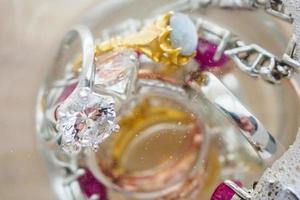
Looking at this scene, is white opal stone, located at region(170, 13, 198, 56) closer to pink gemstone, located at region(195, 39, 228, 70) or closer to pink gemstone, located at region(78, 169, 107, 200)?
pink gemstone, located at region(195, 39, 228, 70)

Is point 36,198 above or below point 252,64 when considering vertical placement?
below

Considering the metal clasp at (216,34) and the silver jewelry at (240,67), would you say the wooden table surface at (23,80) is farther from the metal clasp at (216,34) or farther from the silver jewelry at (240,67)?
the metal clasp at (216,34)

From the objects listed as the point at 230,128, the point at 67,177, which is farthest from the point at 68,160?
the point at 230,128

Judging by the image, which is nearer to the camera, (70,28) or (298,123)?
(298,123)

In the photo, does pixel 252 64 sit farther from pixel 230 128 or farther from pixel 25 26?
pixel 25 26

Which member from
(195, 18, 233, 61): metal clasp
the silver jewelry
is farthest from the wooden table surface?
(195, 18, 233, 61): metal clasp

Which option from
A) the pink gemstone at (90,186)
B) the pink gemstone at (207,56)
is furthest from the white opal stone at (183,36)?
the pink gemstone at (90,186)
